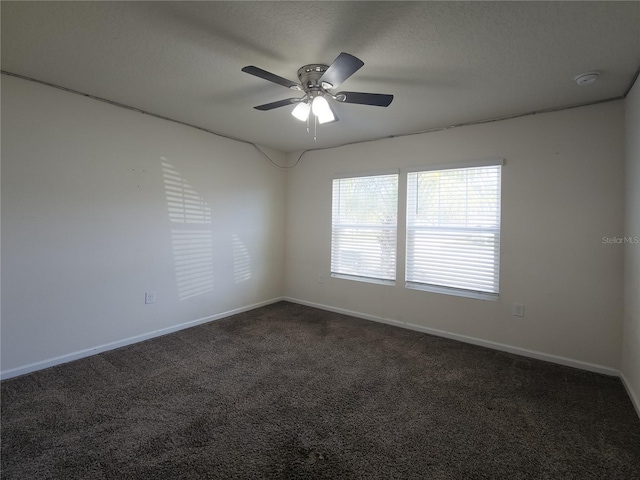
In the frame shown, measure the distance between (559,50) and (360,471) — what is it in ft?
9.05

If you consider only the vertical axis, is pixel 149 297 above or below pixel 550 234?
below

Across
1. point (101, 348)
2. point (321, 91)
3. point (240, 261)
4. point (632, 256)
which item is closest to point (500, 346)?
point (632, 256)

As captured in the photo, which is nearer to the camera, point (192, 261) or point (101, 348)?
point (101, 348)

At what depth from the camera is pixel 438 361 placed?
9.30 feet

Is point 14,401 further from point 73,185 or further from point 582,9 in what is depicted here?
point 582,9

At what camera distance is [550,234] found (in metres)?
2.87

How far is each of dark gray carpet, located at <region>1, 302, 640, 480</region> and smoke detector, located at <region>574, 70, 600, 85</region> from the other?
7.76 feet

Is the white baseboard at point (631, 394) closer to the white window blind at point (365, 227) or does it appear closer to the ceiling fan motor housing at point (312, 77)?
the white window blind at point (365, 227)

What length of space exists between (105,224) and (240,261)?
1.69 meters

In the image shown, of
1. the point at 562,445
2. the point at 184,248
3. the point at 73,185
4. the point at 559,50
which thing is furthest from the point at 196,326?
the point at 559,50

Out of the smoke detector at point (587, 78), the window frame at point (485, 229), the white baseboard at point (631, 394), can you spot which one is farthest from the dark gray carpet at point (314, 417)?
the smoke detector at point (587, 78)

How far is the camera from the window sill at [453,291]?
10.5 feet

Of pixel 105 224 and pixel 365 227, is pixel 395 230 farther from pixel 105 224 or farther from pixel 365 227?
pixel 105 224

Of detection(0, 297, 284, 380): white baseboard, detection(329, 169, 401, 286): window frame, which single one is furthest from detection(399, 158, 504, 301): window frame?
detection(0, 297, 284, 380): white baseboard
